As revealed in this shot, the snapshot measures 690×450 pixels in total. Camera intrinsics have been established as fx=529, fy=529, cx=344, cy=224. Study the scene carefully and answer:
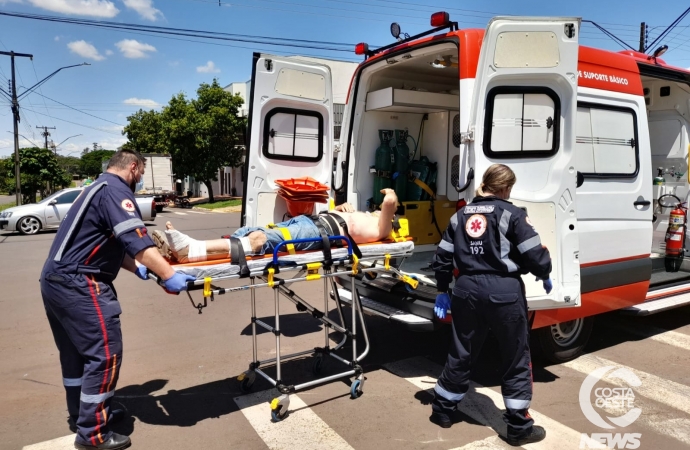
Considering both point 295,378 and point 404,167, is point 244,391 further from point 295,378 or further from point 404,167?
point 404,167

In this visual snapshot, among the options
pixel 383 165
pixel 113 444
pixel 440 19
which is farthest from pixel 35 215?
pixel 440 19

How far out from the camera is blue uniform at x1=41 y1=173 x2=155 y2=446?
3.39m

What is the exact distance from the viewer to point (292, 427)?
12.3 feet

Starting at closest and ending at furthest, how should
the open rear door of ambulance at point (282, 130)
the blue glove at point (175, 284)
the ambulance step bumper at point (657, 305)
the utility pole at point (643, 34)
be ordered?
the blue glove at point (175, 284) → the ambulance step bumper at point (657, 305) → the open rear door of ambulance at point (282, 130) → the utility pole at point (643, 34)

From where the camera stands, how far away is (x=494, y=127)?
4094mm

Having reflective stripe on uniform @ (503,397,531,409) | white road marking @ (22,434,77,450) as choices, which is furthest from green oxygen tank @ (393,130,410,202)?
white road marking @ (22,434,77,450)

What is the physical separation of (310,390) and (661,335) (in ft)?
13.2

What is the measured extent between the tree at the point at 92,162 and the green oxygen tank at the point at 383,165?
103263mm

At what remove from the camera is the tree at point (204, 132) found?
1190 inches

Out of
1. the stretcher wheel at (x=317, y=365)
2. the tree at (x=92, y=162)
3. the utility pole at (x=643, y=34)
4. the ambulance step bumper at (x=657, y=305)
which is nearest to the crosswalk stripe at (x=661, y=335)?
the ambulance step bumper at (x=657, y=305)

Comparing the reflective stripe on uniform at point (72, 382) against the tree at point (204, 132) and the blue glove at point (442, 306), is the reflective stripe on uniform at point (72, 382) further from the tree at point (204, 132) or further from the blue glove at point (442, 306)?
the tree at point (204, 132)

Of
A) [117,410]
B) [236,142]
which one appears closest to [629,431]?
[117,410]

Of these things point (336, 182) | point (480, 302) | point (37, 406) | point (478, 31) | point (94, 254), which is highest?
point (478, 31)

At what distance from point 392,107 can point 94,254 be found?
3.61 meters
